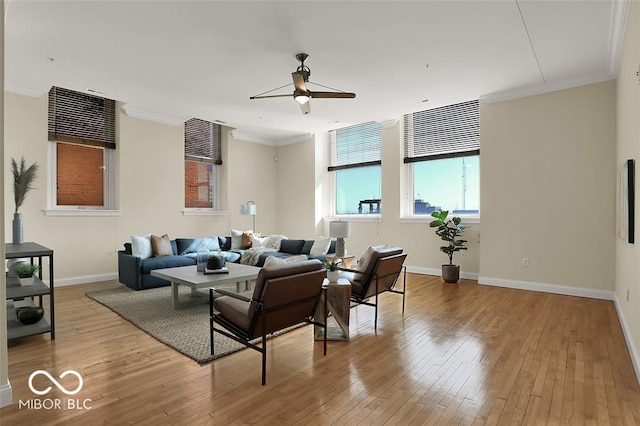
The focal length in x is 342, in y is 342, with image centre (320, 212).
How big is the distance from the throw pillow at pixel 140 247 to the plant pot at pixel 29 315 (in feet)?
7.49

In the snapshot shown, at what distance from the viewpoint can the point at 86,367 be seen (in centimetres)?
277

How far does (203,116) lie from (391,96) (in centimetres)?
379

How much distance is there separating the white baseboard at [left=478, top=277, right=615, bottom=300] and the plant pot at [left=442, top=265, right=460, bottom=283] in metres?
0.37

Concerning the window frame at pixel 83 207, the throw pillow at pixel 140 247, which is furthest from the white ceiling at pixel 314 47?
the throw pillow at pixel 140 247

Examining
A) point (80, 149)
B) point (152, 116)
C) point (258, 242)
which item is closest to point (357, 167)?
point (258, 242)

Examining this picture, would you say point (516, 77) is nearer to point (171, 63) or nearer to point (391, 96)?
point (391, 96)

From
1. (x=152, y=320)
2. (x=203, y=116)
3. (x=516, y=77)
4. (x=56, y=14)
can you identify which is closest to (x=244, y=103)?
(x=203, y=116)

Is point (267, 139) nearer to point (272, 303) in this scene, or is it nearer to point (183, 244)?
point (183, 244)

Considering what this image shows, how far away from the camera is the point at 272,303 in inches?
101

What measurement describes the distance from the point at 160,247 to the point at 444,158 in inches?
218

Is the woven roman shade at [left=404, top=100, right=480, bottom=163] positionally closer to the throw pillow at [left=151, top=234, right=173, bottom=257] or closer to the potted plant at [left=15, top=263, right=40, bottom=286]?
the throw pillow at [left=151, top=234, right=173, bottom=257]

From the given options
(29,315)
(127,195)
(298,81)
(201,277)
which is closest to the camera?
(29,315)

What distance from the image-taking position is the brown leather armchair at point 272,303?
8.25 feet

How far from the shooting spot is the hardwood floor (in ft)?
7.00
